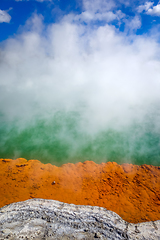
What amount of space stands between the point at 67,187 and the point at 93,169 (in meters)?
1.69

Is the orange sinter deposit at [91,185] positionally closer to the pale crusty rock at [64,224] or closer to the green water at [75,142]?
the green water at [75,142]

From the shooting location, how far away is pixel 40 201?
4215 mm

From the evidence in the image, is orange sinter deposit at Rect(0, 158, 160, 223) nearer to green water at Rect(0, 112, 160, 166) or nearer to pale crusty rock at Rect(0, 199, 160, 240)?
green water at Rect(0, 112, 160, 166)

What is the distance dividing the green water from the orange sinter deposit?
708 mm

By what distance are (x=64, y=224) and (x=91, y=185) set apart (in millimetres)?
2414

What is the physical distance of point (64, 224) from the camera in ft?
11.3

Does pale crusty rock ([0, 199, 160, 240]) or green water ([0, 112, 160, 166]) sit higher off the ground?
green water ([0, 112, 160, 166])

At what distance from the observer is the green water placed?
755 cm

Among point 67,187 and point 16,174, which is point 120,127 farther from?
point 16,174

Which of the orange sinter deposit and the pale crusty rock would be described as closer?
the pale crusty rock

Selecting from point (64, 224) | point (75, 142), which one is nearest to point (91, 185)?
point (64, 224)

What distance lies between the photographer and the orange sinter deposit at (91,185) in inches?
189

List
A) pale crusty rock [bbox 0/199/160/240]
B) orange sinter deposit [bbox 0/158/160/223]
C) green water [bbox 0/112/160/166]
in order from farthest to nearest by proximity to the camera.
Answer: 1. green water [bbox 0/112/160/166]
2. orange sinter deposit [bbox 0/158/160/223]
3. pale crusty rock [bbox 0/199/160/240]

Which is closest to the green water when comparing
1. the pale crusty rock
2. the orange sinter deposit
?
the orange sinter deposit
